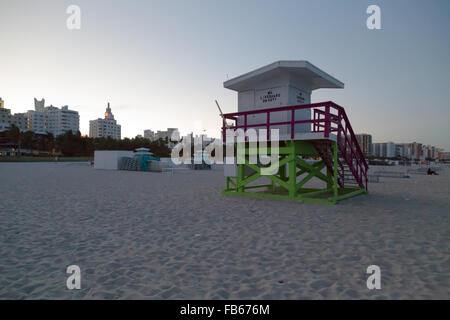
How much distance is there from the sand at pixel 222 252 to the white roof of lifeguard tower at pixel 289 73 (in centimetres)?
544

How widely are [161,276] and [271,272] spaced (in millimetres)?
1656

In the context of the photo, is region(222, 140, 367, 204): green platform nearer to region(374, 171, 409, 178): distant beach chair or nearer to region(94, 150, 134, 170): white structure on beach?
region(374, 171, 409, 178): distant beach chair

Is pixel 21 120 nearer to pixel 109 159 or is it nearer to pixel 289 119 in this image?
pixel 109 159

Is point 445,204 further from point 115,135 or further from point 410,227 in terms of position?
point 115,135

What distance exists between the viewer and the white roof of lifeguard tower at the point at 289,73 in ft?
33.5

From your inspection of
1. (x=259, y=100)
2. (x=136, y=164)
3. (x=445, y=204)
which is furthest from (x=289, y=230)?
(x=136, y=164)

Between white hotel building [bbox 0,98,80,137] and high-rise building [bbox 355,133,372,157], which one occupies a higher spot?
white hotel building [bbox 0,98,80,137]

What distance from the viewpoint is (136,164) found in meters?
30.3

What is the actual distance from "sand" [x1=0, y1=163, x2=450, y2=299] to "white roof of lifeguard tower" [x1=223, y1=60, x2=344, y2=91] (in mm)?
5436

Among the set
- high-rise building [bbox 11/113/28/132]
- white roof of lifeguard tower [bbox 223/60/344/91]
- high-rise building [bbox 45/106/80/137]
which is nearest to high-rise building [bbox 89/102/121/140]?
high-rise building [bbox 45/106/80/137]

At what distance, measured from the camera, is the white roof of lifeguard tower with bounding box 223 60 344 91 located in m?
10.2

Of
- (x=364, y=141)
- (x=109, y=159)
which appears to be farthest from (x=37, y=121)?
(x=364, y=141)

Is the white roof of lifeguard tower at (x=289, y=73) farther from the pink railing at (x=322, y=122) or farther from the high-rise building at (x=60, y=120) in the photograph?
the high-rise building at (x=60, y=120)

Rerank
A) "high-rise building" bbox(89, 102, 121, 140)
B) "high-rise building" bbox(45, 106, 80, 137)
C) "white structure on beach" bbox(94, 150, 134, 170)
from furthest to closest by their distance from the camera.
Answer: "high-rise building" bbox(89, 102, 121, 140), "high-rise building" bbox(45, 106, 80, 137), "white structure on beach" bbox(94, 150, 134, 170)
